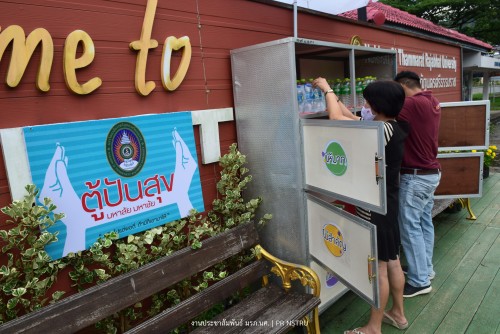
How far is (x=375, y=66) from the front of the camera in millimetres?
4020

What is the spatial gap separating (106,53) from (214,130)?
97 centimetres

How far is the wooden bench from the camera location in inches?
69.7

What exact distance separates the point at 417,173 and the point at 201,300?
76.1 inches

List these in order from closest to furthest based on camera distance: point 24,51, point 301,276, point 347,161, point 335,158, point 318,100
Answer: point 24,51, point 347,161, point 335,158, point 301,276, point 318,100

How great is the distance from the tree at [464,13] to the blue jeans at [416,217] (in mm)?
21551

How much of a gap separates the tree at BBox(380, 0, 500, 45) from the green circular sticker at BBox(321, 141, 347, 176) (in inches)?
878

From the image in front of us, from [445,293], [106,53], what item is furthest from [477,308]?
[106,53]

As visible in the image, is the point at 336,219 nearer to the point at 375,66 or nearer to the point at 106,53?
the point at 106,53

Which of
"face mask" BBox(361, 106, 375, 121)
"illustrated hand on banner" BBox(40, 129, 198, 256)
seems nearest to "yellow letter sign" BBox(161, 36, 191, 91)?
"illustrated hand on banner" BBox(40, 129, 198, 256)

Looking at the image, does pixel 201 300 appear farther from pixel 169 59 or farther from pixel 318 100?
pixel 318 100

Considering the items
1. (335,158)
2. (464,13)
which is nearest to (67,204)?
(335,158)

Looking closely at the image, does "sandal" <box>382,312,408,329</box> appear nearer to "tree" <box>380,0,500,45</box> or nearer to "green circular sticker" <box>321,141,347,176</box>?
"green circular sticker" <box>321,141,347,176</box>

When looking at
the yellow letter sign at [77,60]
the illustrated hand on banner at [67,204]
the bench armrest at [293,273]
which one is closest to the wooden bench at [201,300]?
the bench armrest at [293,273]

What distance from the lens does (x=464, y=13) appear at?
21625mm
